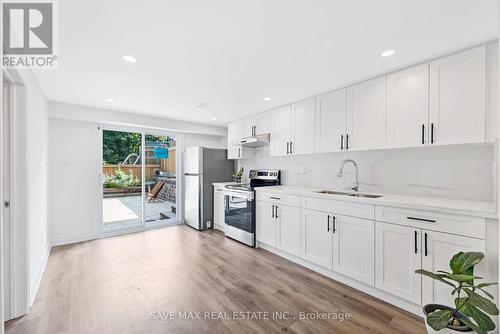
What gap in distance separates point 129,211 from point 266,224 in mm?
3159

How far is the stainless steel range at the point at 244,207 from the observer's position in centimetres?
365

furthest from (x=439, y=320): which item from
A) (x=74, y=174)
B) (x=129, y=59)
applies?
(x=74, y=174)

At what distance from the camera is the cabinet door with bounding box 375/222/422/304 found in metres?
1.98

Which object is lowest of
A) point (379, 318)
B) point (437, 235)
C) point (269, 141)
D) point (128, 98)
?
point (379, 318)

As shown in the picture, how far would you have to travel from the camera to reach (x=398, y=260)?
82.3 inches

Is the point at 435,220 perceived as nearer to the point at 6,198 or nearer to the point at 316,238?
the point at 316,238

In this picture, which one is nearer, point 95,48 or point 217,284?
point 95,48

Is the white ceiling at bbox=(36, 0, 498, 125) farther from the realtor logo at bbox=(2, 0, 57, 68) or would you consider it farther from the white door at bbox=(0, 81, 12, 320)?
the white door at bbox=(0, 81, 12, 320)

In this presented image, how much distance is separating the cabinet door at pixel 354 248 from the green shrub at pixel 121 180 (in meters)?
3.96

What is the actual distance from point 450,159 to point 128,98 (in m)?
4.12

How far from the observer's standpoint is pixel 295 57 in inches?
84.5

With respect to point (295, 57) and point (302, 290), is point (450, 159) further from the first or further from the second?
point (302, 290)

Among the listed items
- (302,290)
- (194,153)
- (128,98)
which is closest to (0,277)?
(302,290)

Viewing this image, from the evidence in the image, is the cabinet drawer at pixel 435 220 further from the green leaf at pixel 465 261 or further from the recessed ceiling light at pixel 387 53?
the recessed ceiling light at pixel 387 53
